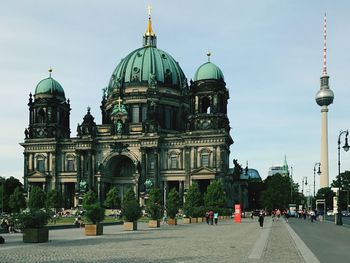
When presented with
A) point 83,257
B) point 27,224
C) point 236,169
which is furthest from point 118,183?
point 83,257

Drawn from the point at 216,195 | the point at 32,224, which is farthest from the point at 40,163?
the point at 32,224

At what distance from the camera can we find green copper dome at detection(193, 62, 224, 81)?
397 feet

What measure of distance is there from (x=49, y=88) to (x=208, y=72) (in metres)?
38.7

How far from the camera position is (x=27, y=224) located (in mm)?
32062

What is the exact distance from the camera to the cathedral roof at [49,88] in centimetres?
13312

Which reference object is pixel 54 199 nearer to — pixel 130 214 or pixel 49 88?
pixel 49 88

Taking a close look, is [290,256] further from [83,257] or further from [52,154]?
[52,154]

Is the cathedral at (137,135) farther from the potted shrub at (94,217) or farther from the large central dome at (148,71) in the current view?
the potted shrub at (94,217)

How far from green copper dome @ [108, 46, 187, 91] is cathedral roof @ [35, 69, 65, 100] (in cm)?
1225

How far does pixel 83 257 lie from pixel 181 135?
97.4 metres

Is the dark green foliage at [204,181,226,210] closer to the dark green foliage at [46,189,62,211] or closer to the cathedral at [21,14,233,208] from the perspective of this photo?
the cathedral at [21,14,233,208]

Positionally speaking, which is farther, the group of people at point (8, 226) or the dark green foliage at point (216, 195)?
the dark green foliage at point (216, 195)

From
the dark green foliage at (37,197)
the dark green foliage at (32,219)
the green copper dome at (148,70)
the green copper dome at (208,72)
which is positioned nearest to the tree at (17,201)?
the dark green foliage at (37,197)

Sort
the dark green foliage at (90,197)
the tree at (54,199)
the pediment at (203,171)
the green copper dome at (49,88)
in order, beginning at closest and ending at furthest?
the dark green foliage at (90,197) < the pediment at (203,171) < the tree at (54,199) < the green copper dome at (49,88)
